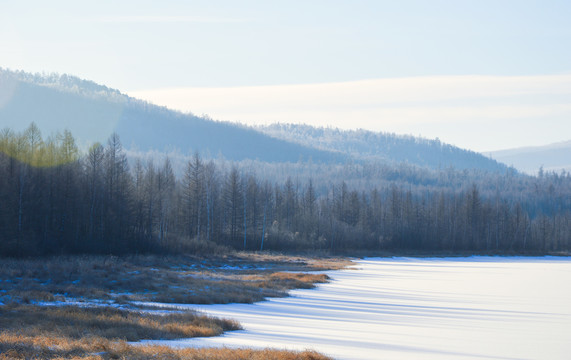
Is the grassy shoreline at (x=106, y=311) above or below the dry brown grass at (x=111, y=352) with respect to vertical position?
below

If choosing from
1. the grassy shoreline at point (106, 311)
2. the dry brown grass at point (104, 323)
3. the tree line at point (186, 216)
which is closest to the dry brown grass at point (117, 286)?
the grassy shoreline at point (106, 311)

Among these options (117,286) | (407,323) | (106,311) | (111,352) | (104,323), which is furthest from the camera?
(117,286)

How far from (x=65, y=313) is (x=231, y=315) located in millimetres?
6447

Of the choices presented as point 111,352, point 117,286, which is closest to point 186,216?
point 117,286

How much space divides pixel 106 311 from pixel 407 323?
1140cm

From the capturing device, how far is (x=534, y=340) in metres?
19.0

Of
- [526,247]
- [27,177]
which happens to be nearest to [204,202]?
[27,177]

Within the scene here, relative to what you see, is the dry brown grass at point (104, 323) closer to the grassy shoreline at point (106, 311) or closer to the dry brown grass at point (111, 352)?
the grassy shoreline at point (106, 311)

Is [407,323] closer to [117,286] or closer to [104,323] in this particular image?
[104,323]

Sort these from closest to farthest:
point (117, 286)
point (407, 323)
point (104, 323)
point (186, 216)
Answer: point (104, 323), point (407, 323), point (117, 286), point (186, 216)

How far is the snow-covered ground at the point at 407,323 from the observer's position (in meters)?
16.3

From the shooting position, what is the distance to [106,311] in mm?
19547

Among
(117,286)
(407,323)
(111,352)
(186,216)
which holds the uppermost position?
(186,216)

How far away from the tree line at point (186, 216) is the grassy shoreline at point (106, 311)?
66.7ft
